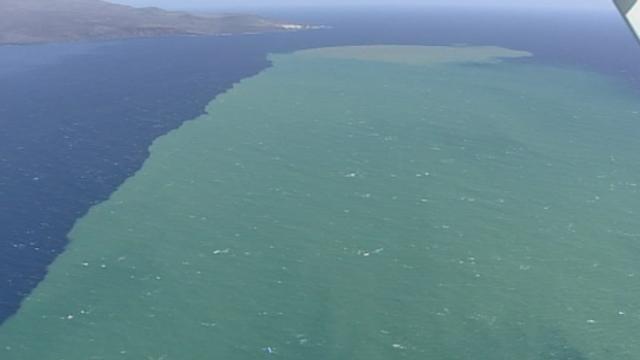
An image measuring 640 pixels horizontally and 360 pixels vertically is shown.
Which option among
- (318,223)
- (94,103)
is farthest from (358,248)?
(94,103)

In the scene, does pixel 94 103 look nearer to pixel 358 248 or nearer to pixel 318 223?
pixel 318 223

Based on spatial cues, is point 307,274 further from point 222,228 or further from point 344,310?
point 222,228

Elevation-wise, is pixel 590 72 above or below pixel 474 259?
above

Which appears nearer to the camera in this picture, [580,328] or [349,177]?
[580,328]

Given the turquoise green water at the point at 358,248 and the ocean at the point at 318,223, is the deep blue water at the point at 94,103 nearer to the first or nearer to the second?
the ocean at the point at 318,223

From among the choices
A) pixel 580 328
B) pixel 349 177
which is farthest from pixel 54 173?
pixel 580 328

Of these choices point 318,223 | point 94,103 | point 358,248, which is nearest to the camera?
point 358,248
